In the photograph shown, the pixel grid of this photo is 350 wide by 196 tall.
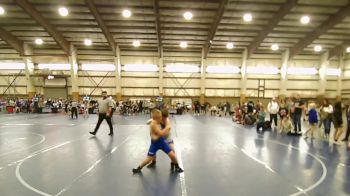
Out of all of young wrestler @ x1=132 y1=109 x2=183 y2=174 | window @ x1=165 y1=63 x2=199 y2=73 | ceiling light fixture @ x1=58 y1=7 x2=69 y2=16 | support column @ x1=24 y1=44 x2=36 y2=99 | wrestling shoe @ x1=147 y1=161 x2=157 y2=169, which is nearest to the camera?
young wrestler @ x1=132 y1=109 x2=183 y2=174

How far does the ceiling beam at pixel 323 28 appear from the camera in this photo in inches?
806

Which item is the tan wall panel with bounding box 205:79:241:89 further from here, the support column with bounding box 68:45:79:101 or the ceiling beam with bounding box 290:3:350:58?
the support column with bounding box 68:45:79:101

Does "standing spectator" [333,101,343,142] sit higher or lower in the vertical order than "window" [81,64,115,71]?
lower

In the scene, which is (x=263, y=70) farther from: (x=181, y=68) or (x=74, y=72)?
(x=74, y=72)

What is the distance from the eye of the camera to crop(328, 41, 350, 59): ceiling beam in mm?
27062

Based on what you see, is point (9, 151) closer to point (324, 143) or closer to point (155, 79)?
point (324, 143)

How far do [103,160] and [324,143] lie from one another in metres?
8.36

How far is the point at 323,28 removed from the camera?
23.3 meters

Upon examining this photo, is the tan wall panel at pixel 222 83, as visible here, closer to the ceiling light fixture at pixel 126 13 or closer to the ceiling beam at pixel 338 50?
the ceiling beam at pixel 338 50

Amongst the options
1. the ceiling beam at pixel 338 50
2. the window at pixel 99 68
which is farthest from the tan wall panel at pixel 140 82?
the ceiling beam at pixel 338 50

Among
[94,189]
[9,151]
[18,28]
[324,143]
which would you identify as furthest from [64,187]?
[18,28]

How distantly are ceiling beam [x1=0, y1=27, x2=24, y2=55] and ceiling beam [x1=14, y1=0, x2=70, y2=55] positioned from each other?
5296 millimetres

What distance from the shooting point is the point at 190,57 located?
31578 mm

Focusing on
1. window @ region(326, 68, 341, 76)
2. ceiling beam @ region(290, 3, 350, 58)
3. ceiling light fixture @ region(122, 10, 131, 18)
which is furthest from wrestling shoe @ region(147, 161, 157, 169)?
window @ region(326, 68, 341, 76)
